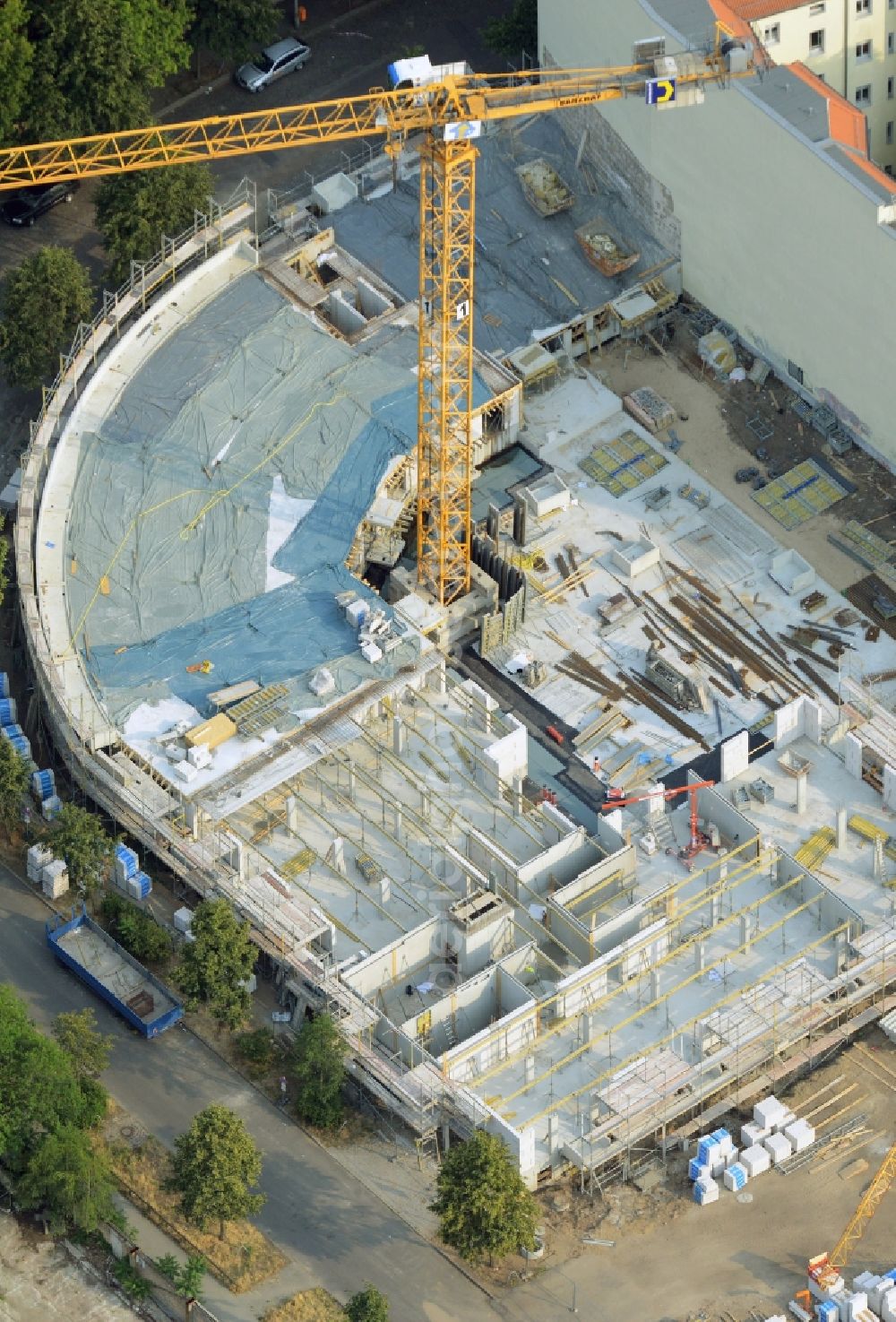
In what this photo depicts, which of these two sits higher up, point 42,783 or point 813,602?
point 813,602

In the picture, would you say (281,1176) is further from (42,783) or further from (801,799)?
(801,799)

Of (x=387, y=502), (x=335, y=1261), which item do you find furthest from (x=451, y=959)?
(x=387, y=502)

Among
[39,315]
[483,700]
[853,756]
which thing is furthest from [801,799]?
[39,315]

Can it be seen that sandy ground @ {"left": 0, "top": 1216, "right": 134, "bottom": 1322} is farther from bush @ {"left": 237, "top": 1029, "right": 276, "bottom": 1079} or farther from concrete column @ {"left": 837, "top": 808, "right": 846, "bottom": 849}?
concrete column @ {"left": 837, "top": 808, "right": 846, "bottom": 849}

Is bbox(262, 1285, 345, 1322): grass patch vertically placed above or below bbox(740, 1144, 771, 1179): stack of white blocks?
below

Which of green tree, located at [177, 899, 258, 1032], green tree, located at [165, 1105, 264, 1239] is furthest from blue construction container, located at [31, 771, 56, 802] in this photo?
green tree, located at [165, 1105, 264, 1239]

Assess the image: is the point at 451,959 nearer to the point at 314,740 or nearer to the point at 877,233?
the point at 314,740

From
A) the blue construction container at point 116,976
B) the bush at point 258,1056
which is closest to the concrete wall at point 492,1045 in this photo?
the bush at point 258,1056
